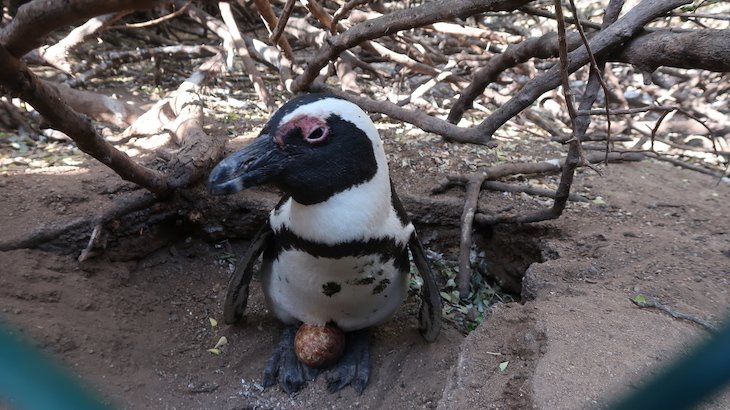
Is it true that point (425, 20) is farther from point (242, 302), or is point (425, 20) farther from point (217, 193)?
point (242, 302)

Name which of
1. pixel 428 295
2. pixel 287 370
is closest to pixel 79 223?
pixel 287 370

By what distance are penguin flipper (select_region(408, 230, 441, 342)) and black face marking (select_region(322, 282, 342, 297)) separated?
1.45ft

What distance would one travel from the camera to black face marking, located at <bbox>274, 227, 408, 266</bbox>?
1.88 metres

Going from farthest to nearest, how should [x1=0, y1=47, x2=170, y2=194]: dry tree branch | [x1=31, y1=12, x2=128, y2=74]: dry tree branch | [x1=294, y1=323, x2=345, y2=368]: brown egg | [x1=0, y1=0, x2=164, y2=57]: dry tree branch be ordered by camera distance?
[x1=31, y1=12, x2=128, y2=74]: dry tree branch < [x1=294, y1=323, x2=345, y2=368]: brown egg < [x1=0, y1=47, x2=170, y2=194]: dry tree branch < [x1=0, y1=0, x2=164, y2=57]: dry tree branch

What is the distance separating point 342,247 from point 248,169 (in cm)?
44

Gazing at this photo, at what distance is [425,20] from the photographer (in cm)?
213

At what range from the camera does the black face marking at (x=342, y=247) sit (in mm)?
1883

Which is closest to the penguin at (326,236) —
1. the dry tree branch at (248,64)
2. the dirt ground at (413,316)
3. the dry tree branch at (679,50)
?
the dirt ground at (413,316)

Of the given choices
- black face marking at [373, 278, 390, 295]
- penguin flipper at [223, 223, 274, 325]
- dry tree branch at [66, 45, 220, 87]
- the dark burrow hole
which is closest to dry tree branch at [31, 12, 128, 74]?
dry tree branch at [66, 45, 220, 87]

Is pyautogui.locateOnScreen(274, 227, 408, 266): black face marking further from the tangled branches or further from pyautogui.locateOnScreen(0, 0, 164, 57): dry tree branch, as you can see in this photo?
pyautogui.locateOnScreen(0, 0, 164, 57): dry tree branch

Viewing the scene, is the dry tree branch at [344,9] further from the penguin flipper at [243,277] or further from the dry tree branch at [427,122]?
the penguin flipper at [243,277]

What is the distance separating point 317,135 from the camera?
1733 millimetres

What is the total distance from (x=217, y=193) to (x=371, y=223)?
0.56 m

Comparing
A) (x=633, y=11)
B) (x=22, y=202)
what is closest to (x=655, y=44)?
(x=633, y=11)
